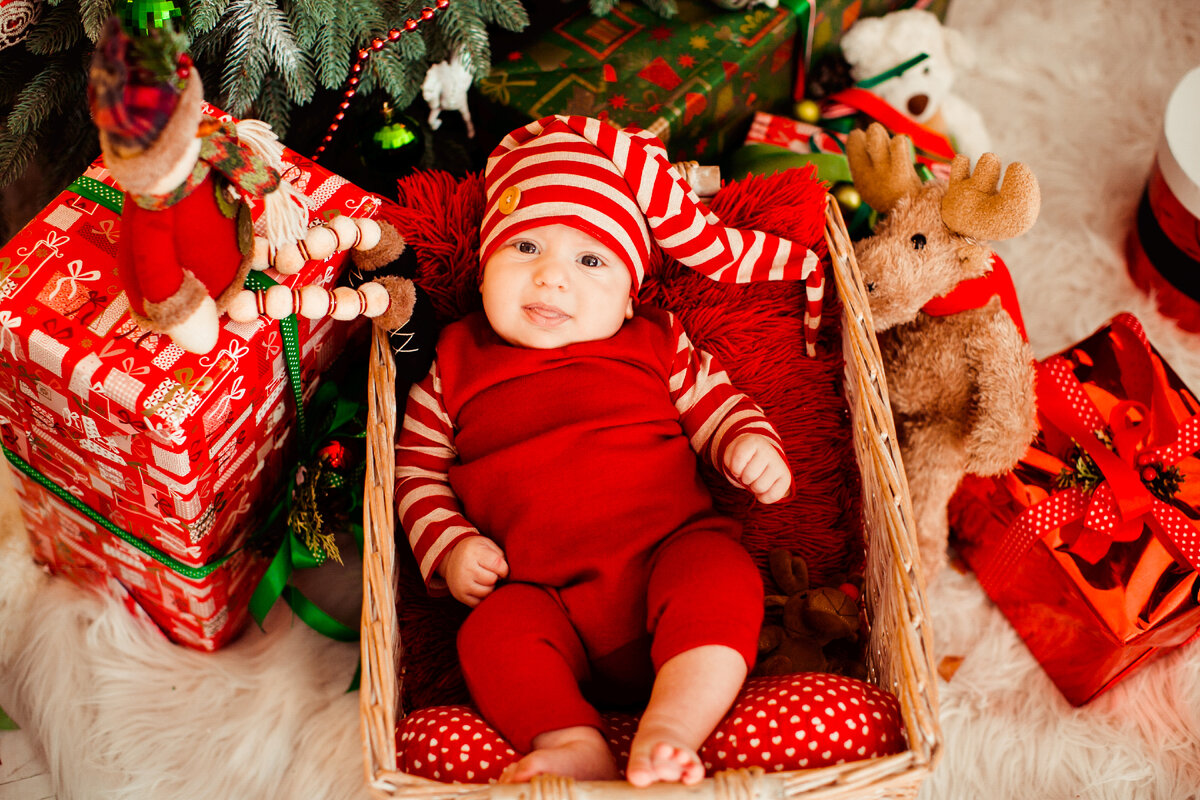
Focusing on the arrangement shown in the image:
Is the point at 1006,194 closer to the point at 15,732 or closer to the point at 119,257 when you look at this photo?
the point at 119,257

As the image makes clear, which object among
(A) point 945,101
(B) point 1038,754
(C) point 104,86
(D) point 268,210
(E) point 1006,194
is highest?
(C) point 104,86

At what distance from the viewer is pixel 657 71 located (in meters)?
1.39

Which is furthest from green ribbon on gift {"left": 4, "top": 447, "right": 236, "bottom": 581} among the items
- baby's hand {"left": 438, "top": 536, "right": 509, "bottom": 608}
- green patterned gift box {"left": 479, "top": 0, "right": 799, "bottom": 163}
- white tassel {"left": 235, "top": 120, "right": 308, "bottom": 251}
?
green patterned gift box {"left": 479, "top": 0, "right": 799, "bottom": 163}

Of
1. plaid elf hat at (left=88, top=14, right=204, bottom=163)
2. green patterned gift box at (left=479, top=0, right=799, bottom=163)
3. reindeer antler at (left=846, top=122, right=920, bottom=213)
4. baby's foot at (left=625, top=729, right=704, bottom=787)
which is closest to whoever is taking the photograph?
plaid elf hat at (left=88, top=14, right=204, bottom=163)

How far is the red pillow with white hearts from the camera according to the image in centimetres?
84

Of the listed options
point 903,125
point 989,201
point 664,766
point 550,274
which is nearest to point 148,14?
point 550,274

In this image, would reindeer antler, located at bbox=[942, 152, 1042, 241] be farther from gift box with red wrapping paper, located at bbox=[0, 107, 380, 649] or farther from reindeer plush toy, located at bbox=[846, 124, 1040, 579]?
gift box with red wrapping paper, located at bbox=[0, 107, 380, 649]

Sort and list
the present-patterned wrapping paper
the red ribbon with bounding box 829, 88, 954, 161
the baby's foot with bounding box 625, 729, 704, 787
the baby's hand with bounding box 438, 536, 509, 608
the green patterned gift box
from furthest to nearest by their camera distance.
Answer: the red ribbon with bounding box 829, 88, 954, 161, the green patterned gift box, the present-patterned wrapping paper, the baby's hand with bounding box 438, 536, 509, 608, the baby's foot with bounding box 625, 729, 704, 787

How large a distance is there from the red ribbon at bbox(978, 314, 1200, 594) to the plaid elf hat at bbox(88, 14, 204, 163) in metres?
1.05

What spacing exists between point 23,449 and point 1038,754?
1.29 m

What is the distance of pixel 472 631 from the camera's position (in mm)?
932

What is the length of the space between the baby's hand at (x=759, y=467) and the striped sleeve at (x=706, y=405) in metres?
0.04

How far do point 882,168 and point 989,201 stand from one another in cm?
16

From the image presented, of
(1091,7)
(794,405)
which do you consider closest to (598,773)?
(794,405)
